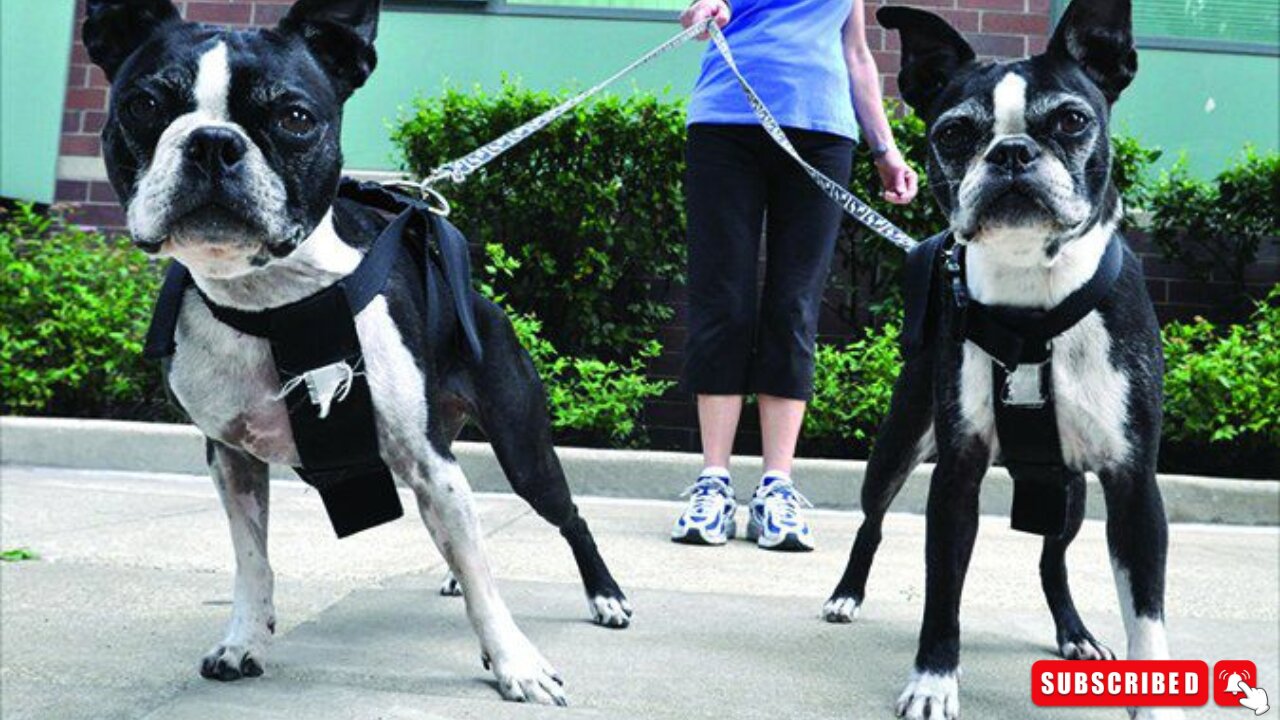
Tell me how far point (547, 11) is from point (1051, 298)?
606 centimetres

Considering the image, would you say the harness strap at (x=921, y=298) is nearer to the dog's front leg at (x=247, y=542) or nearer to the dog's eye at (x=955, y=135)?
the dog's eye at (x=955, y=135)

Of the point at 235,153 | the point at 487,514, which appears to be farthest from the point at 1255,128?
the point at 235,153

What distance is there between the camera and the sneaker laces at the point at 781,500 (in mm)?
4804

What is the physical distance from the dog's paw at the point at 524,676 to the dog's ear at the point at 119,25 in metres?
1.45

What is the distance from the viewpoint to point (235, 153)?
2.35 metres

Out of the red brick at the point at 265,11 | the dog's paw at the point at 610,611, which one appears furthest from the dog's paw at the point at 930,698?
the red brick at the point at 265,11

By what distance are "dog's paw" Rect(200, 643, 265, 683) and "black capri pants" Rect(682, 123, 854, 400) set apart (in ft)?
7.90

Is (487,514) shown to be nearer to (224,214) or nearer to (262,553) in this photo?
(262,553)

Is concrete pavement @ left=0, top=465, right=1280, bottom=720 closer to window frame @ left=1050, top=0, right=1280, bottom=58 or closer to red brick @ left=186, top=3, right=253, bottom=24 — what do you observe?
window frame @ left=1050, top=0, right=1280, bottom=58

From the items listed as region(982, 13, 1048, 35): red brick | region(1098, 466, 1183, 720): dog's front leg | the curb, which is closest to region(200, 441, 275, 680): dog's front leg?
region(1098, 466, 1183, 720): dog's front leg

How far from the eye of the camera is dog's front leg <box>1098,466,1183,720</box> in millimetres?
2621

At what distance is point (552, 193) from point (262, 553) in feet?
13.9

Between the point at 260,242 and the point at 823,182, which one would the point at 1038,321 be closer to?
the point at 823,182

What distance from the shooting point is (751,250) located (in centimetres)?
495
